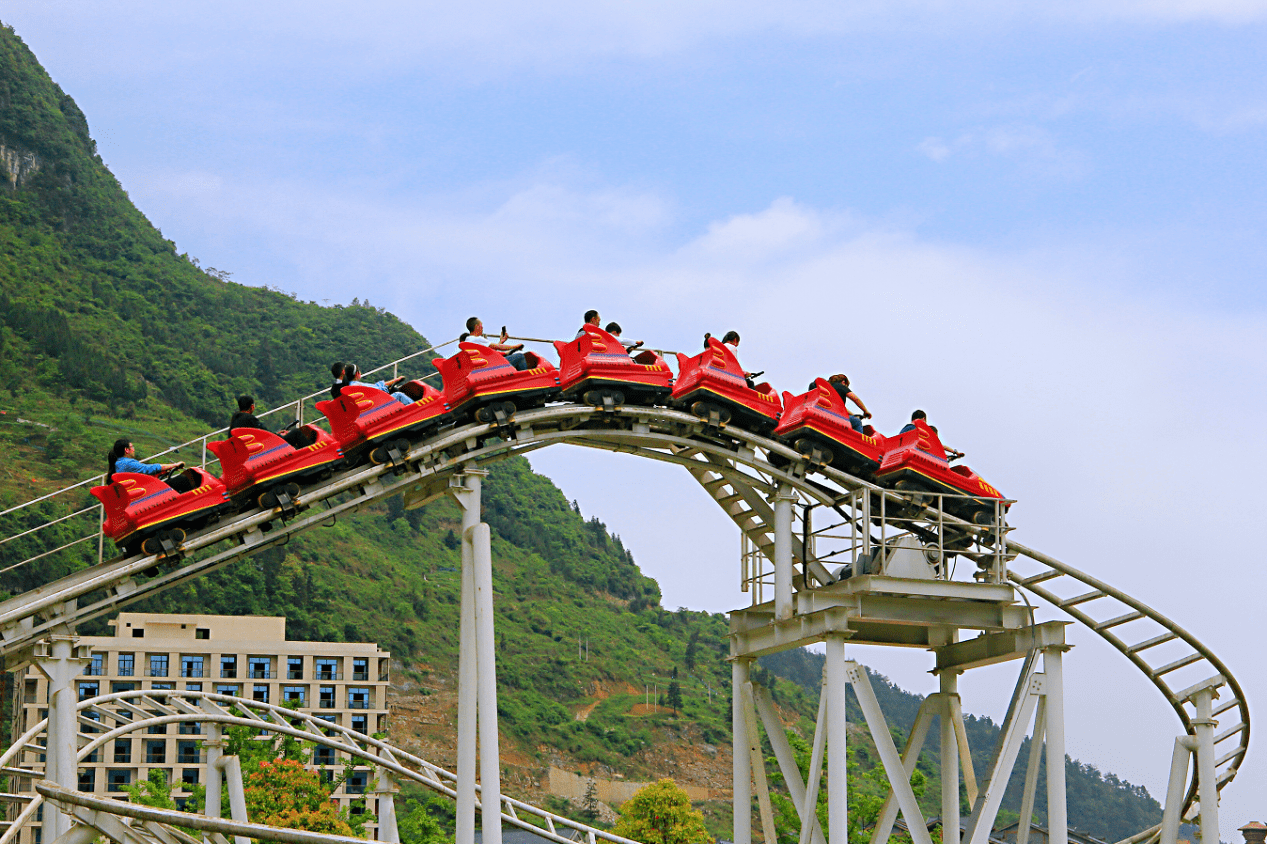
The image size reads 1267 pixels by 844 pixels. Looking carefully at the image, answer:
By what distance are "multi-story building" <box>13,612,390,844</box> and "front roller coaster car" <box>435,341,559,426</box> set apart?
46594 mm

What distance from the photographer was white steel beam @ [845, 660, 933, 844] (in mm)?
22281

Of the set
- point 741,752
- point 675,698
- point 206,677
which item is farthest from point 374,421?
point 675,698

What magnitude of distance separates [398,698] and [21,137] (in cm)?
6716

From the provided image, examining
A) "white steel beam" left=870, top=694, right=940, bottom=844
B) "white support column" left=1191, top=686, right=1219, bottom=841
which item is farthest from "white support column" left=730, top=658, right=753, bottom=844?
"white support column" left=1191, top=686, right=1219, bottom=841

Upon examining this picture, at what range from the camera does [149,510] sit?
1936 cm

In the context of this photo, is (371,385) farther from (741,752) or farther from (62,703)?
(741,752)

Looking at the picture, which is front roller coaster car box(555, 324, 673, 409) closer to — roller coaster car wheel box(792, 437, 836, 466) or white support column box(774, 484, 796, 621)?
roller coaster car wheel box(792, 437, 836, 466)

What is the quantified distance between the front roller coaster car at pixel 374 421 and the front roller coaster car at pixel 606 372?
223 centimetres

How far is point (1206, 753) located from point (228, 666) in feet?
183

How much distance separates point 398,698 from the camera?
309 ft

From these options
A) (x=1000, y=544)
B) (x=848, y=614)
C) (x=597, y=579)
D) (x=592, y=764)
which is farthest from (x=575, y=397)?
(x=597, y=579)

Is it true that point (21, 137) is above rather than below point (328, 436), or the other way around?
above

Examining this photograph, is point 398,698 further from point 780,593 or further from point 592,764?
point 780,593

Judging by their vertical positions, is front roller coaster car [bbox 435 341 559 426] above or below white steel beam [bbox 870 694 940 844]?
above
